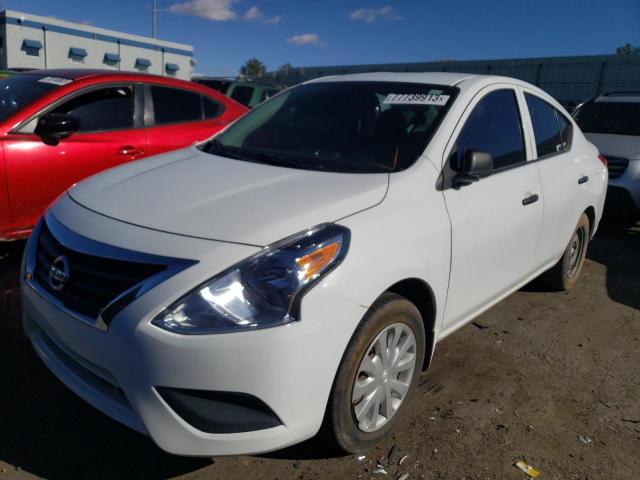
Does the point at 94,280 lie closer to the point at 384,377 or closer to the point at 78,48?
the point at 384,377

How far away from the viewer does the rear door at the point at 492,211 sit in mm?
2680

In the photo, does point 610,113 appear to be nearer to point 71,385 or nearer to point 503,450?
point 503,450

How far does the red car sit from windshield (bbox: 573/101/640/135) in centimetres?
523

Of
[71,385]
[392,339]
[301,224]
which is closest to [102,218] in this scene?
[71,385]

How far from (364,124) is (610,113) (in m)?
5.93

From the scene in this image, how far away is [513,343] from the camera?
142 inches

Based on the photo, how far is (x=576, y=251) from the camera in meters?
4.50

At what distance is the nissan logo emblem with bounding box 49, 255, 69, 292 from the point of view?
6.81 ft

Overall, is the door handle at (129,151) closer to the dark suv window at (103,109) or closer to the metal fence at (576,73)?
the dark suv window at (103,109)

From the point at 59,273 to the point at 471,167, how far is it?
6.20 ft

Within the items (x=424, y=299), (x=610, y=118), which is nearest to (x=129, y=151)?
(x=424, y=299)

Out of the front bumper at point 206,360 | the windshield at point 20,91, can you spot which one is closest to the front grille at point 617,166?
the front bumper at point 206,360

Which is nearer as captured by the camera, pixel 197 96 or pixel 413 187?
pixel 413 187

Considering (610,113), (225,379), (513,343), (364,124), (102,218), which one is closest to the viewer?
(225,379)
